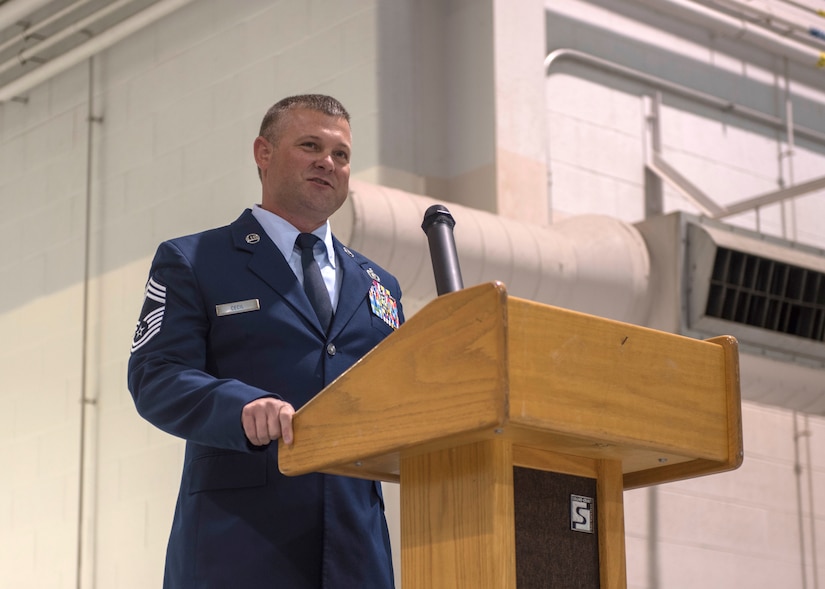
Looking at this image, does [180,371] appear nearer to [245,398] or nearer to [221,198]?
[245,398]

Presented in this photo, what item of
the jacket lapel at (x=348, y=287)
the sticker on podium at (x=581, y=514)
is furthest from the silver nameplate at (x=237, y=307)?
the sticker on podium at (x=581, y=514)

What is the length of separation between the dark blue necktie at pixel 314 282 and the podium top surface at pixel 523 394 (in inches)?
13.9

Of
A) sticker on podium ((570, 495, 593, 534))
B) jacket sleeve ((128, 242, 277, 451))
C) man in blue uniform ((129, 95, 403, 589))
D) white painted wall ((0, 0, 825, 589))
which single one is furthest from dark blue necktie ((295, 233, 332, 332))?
white painted wall ((0, 0, 825, 589))

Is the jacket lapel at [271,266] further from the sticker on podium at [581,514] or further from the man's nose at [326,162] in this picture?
the sticker on podium at [581,514]

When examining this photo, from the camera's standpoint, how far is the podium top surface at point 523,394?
134 cm

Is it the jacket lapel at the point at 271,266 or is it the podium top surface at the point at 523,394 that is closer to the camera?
the podium top surface at the point at 523,394

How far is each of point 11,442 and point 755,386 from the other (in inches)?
127

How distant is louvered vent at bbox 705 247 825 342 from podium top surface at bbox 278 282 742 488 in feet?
10.4

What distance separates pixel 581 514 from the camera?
157cm

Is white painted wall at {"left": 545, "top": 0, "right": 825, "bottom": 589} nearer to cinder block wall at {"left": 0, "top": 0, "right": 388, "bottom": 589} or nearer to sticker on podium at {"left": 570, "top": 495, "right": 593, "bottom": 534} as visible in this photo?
cinder block wall at {"left": 0, "top": 0, "right": 388, "bottom": 589}

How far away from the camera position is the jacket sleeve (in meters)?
1.63

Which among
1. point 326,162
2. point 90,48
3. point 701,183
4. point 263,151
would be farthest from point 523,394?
point 90,48

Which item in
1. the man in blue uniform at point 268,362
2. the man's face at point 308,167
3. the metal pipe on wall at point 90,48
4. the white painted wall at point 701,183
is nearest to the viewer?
the man in blue uniform at point 268,362

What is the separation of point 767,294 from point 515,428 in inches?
145
